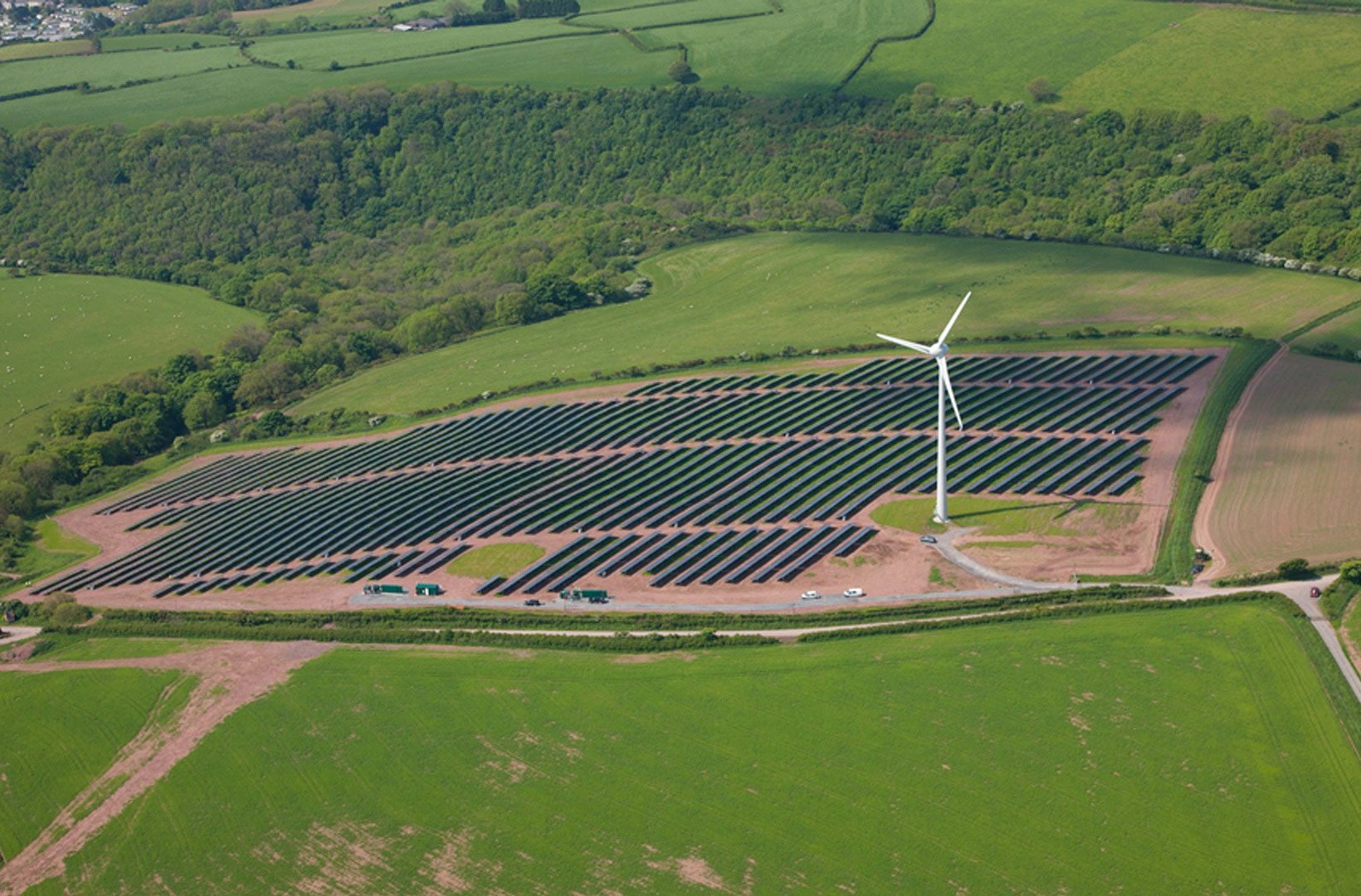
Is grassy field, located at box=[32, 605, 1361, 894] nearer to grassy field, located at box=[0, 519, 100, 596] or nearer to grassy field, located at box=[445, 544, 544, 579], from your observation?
grassy field, located at box=[445, 544, 544, 579]

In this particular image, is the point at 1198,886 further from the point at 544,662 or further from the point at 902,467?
the point at 902,467

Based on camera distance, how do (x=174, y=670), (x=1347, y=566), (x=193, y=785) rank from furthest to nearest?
(x=174, y=670)
(x=1347, y=566)
(x=193, y=785)

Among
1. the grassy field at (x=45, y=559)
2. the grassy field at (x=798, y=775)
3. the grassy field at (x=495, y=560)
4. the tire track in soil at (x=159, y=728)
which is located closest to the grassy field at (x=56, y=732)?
the tire track in soil at (x=159, y=728)

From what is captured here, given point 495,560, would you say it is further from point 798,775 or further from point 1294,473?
point 1294,473

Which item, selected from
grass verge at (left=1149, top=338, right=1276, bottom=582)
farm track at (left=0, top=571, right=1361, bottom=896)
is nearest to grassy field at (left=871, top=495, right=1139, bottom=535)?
grass verge at (left=1149, top=338, right=1276, bottom=582)

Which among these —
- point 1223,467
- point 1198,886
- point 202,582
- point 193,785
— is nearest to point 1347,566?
point 1223,467

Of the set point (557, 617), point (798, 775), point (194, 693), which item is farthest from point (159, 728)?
point (798, 775)

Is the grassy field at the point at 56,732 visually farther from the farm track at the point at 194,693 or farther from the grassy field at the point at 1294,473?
the grassy field at the point at 1294,473
